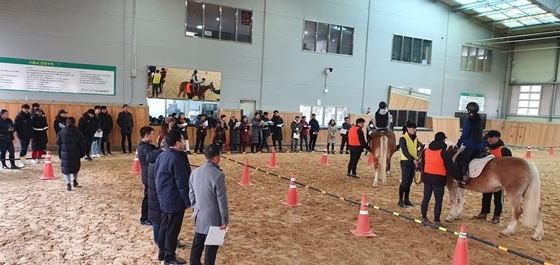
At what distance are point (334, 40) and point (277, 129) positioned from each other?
655cm

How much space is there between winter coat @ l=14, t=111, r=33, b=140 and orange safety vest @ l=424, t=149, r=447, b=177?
1025 centimetres

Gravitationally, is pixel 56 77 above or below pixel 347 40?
below

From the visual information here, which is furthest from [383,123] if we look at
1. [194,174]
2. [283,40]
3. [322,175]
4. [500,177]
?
[283,40]

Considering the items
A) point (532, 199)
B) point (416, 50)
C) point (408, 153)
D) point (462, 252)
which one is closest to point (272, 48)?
point (416, 50)

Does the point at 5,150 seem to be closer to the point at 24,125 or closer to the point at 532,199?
the point at 24,125

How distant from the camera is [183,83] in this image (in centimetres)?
1591

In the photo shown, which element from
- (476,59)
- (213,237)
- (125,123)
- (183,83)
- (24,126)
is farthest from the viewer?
(476,59)

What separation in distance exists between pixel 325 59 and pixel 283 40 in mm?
2600

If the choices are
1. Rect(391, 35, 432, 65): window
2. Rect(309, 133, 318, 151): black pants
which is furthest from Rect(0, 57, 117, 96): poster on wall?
Rect(391, 35, 432, 65): window

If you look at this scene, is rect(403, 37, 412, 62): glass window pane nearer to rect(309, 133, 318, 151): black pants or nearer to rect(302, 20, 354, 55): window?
rect(302, 20, 354, 55): window

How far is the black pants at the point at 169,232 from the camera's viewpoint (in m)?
4.07

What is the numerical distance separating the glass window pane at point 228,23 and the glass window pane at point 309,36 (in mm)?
3820

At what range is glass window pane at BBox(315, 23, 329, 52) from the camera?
742 inches

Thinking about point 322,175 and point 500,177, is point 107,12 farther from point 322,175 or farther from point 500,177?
point 500,177
